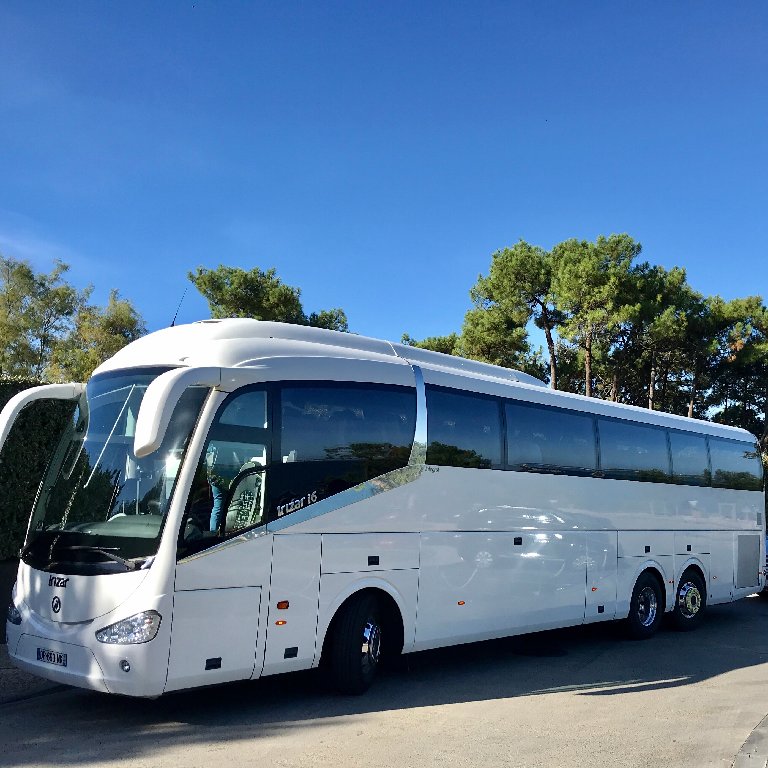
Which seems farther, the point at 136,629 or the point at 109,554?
the point at 109,554

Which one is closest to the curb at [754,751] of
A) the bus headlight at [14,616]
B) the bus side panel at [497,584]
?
the bus side panel at [497,584]

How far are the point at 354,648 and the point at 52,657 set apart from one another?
2.66m

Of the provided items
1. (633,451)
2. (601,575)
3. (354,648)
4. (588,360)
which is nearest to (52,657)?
(354,648)

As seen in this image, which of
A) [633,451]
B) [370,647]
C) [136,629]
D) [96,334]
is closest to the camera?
[136,629]

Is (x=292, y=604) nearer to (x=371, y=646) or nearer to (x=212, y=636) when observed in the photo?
(x=212, y=636)

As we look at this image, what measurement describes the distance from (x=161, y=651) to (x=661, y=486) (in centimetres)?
924

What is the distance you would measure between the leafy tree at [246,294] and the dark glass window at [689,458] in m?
23.1

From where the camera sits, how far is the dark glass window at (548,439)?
32.9 feet

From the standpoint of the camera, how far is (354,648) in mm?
7668

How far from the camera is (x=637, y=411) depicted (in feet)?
42.0

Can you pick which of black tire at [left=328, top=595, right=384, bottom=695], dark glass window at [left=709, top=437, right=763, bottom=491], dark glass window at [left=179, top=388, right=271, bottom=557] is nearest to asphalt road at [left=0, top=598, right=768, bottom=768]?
black tire at [left=328, top=595, right=384, bottom=695]

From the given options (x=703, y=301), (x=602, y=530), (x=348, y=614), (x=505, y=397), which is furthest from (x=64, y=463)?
(x=703, y=301)

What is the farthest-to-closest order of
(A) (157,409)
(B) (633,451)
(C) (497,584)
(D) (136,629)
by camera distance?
1. (B) (633,451)
2. (C) (497,584)
3. (D) (136,629)
4. (A) (157,409)

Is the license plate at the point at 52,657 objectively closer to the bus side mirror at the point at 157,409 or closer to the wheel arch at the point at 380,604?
the bus side mirror at the point at 157,409
